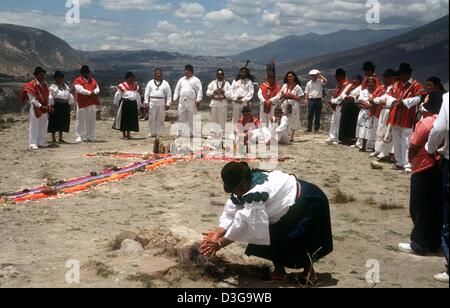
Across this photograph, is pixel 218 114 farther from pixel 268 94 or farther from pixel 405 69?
pixel 405 69

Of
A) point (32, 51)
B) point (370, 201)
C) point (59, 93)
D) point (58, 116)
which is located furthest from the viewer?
point (32, 51)

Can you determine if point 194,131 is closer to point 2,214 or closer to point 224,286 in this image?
point 2,214

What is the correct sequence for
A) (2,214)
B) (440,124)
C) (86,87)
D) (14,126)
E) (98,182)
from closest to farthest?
1. (440,124)
2. (2,214)
3. (98,182)
4. (86,87)
5. (14,126)

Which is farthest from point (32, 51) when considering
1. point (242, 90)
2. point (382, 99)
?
point (382, 99)

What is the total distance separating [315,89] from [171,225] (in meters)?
8.67

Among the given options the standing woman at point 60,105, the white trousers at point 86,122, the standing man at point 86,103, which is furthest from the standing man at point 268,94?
the standing woman at point 60,105

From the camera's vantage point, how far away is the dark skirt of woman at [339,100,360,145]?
12.5 m

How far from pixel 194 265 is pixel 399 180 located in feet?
18.0

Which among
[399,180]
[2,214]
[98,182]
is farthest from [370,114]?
[2,214]

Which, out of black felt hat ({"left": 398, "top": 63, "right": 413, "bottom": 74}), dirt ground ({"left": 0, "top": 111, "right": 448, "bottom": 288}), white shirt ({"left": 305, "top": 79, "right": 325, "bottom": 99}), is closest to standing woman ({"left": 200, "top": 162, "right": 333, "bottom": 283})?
dirt ground ({"left": 0, "top": 111, "right": 448, "bottom": 288})

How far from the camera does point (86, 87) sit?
12430 mm

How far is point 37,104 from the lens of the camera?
11336mm

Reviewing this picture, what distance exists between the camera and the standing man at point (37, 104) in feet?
36.9

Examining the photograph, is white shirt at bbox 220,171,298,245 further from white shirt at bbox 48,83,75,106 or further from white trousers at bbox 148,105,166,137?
white trousers at bbox 148,105,166,137
